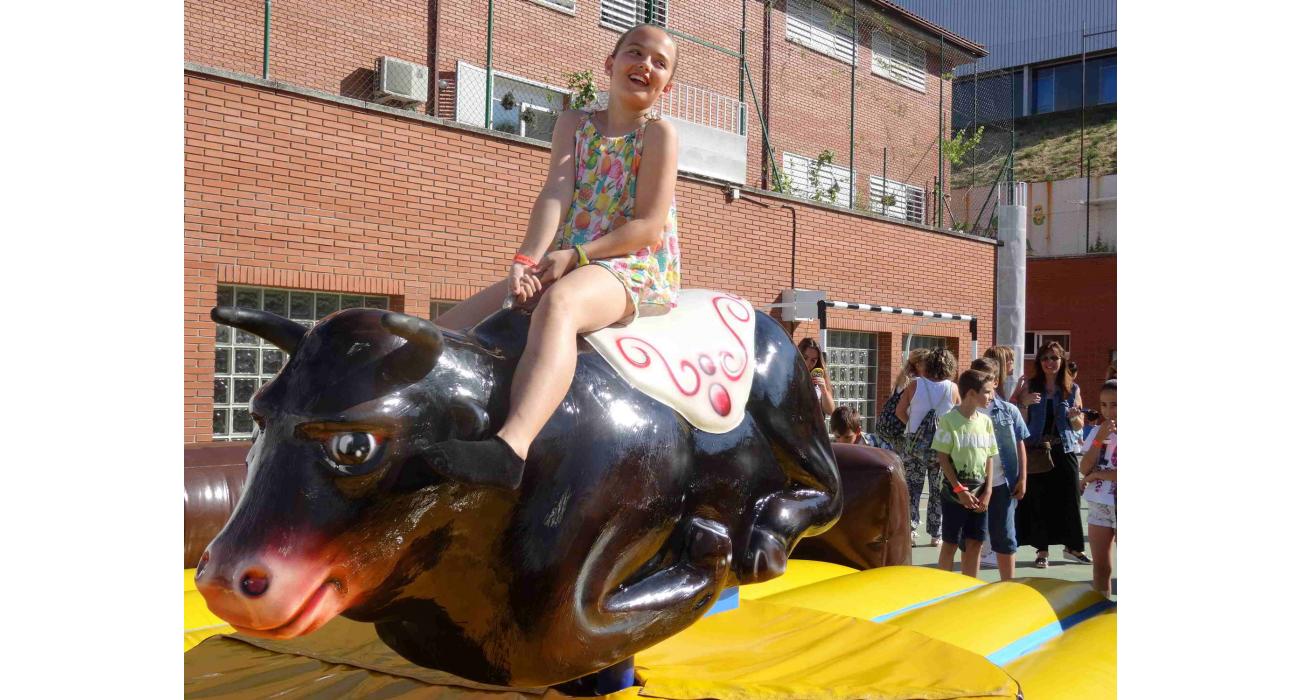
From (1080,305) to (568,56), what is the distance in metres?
7.36

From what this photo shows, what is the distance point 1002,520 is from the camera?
5.20 meters

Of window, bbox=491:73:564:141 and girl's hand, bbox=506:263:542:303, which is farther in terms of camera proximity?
window, bbox=491:73:564:141

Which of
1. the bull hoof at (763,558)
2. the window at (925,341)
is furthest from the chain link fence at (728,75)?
the bull hoof at (763,558)

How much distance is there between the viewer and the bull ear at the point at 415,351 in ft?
5.25

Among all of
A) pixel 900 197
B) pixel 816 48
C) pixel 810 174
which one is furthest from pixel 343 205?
pixel 900 197

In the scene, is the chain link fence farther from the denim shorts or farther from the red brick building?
the denim shorts

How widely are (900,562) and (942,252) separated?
973cm

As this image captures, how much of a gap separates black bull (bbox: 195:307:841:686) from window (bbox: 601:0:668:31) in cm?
1120

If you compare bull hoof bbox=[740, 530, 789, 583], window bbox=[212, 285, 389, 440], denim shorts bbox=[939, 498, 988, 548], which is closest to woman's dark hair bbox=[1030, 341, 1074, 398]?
denim shorts bbox=[939, 498, 988, 548]

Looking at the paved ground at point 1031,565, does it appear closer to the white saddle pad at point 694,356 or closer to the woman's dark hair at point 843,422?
the woman's dark hair at point 843,422

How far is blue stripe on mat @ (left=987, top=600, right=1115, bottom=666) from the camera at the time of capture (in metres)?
3.01

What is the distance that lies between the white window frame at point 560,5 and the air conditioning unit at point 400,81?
2.01 m

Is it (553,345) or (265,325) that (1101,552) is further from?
(265,325)

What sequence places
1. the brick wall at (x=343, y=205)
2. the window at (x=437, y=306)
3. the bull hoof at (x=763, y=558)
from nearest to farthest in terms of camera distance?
the bull hoof at (x=763, y=558) < the brick wall at (x=343, y=205) < the window at (x=437, y=306)
